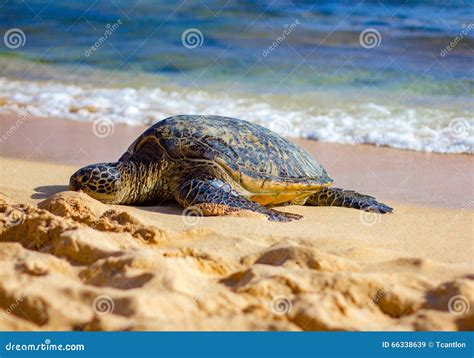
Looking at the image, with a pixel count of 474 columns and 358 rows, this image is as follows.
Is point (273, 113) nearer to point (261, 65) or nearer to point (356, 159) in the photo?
point (356, 159)

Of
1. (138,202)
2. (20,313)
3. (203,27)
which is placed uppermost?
(203,27)

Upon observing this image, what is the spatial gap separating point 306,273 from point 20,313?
1342 millimetres

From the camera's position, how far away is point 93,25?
17625 millimetres

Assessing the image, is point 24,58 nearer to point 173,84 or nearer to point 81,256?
point 173,84

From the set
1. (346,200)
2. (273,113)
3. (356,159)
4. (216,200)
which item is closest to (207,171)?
(216,200)

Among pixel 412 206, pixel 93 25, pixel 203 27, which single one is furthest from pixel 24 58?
pixel 412 206
